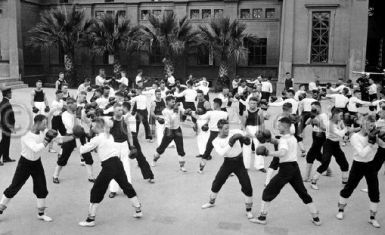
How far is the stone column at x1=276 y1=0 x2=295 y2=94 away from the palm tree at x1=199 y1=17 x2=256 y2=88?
210 cm

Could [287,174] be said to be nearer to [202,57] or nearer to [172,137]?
[172,137]

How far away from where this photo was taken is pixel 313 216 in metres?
6.78

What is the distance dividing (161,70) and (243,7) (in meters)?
6.76

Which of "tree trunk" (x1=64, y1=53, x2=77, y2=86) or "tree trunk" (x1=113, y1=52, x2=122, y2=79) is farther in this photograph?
"tree trunk" (x1=64, y1=53, x2=77, y2=86)

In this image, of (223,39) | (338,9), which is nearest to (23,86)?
(223,39)

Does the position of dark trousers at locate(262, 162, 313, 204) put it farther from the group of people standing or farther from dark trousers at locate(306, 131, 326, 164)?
dark trousers at locate(306, 131, 326, 164)

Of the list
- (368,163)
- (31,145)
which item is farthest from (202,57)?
(31,145)

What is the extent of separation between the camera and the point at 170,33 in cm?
2489

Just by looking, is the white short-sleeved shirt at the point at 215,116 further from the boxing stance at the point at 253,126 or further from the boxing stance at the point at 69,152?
the boxing stance at the point at 69,152

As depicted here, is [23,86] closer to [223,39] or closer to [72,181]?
[223,39]

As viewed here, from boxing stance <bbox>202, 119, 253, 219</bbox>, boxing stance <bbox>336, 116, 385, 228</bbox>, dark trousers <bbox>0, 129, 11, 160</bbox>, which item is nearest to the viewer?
boxing stance <bbox>336, 116, 385, 228</bbox>

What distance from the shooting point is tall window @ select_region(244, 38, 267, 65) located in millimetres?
26672

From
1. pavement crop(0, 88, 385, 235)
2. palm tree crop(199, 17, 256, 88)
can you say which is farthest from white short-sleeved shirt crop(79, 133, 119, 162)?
palm tree crop(199, 17, 256, 88)

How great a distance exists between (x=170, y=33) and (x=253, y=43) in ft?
18.0
